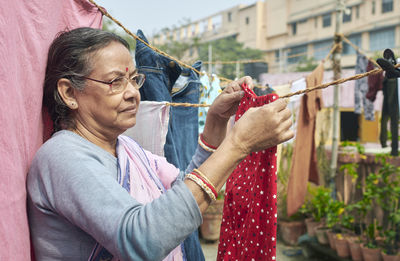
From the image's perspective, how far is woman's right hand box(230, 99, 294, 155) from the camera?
3.72 feet

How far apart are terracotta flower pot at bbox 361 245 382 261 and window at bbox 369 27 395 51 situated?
2606 centimetres

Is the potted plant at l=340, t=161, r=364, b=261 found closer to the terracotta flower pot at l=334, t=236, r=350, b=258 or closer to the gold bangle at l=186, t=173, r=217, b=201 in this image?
the terracotta flower pot at l=334, t=236, r=350, b=258

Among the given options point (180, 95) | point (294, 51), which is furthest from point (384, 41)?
point (180, 95)

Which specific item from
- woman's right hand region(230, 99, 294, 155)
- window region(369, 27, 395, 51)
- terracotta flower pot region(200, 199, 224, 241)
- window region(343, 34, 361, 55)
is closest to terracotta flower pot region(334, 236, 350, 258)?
terracotta flower pot region(200, 199, 224, 241)

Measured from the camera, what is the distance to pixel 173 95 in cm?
259

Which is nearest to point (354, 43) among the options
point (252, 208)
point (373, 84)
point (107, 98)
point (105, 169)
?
point (373, 84)

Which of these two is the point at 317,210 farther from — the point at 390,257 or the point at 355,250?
the point at 390,257

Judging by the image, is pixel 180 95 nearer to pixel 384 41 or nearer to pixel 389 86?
pixel 389 86

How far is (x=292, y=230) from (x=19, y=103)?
520cm

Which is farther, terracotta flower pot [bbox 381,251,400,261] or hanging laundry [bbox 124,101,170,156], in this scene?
terracotta flower pot [bbox 381,251,400,261]

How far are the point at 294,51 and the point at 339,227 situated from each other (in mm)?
32079

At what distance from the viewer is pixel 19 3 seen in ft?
3.81

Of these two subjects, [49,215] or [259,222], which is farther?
[259,222]

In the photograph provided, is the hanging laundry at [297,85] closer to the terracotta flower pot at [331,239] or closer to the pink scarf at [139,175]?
the terracotta flower pot at [331,239]
